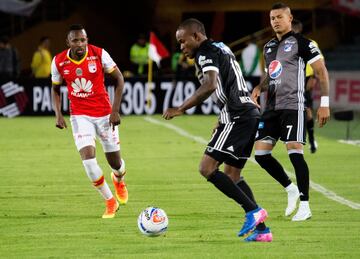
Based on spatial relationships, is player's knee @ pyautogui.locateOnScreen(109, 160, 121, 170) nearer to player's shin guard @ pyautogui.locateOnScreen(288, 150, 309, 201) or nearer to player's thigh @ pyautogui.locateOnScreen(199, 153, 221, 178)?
player's shin guard @ pyautogui.locateOnScreen(288, 150, 309, 201)

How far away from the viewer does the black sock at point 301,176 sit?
12.4m

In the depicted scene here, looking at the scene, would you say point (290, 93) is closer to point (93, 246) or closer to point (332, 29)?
point (93, 246)

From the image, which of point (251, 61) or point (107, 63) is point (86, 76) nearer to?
point (107, 63)

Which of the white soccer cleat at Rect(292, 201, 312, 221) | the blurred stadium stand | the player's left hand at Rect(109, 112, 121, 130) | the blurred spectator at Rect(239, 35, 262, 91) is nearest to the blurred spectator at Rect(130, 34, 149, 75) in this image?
the blurred spectator at Rect(239, 35, 262, 91)

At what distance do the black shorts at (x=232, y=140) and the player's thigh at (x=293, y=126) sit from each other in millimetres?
1492

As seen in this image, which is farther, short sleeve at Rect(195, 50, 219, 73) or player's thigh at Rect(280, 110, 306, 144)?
player's thigh at Rect(280, 110, 306, 144)

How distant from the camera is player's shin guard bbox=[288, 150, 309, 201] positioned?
489 inches

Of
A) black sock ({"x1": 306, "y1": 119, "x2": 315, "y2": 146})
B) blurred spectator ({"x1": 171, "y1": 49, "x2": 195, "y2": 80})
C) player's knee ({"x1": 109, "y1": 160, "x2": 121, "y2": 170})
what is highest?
player's knee ({"x1": 109, "y1": 160, "x2": 121, "y2": 170})

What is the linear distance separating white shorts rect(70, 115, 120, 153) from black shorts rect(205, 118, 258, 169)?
8.09 ft

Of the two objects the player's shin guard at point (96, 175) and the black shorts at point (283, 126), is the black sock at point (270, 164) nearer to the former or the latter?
the black shorts at point (283, 126)

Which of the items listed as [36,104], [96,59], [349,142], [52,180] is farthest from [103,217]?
[36,104]

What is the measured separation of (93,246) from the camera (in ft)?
34.7

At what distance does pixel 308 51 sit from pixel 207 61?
6.88ft

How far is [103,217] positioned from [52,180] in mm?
4145
